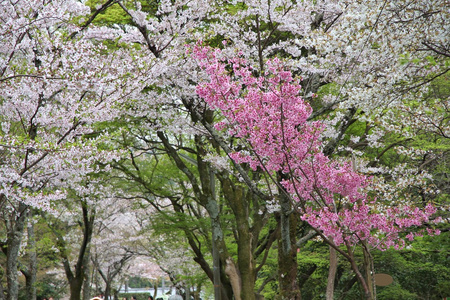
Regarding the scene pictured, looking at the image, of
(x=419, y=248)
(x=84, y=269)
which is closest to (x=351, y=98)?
(x=419, y=248)

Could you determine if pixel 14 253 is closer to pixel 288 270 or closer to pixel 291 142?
pixel 288 270

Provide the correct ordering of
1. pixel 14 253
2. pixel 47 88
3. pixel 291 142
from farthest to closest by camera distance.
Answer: pixel 14 253
pixel 47 88
pixel 291 142

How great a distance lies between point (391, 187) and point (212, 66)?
5.80m

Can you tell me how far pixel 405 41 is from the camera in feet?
16.9

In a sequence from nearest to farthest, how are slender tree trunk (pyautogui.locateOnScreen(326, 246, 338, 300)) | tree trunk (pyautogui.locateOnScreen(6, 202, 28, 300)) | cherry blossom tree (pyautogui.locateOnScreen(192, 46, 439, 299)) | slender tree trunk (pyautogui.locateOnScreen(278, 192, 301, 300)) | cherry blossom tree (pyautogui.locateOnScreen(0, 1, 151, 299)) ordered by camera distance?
cherry blossom tree (pyautogui.locateOnScreen(192, 46, 439, 299))
cherry blossom tree (pyautogui.locateOnScreen(0, 1, 151, 299))
slender tree trunk (pyautogui.locateOnScreen(278, 192, 301, 300))
slender tree trunk (pyautogui.locateOnScreen(326, 246, 338, 300))
tree trunk (pyautogui.locateOnScreen(6, 202, 28, 300))

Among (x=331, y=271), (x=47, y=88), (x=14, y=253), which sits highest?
(x=47, y=88)

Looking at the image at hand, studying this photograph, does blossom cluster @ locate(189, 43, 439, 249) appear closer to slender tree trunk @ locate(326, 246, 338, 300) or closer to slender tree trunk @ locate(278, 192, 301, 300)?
slender tree trunk @ locate(278, 192, 301, 300)

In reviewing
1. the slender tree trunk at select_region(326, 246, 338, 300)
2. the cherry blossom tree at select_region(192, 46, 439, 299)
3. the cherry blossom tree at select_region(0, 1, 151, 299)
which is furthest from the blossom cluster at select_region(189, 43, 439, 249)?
the cherry blossom tree at select_region(0, 1, 151, 299)

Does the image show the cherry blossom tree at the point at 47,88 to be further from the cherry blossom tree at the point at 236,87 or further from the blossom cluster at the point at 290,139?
the blossom cluster at the point at 290,139

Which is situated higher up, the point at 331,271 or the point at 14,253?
the point at 14,253

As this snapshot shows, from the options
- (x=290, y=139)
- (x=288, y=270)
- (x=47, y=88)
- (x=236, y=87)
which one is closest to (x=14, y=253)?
(x=47, y=88)

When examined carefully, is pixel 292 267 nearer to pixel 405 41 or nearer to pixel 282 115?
pixel 282 115

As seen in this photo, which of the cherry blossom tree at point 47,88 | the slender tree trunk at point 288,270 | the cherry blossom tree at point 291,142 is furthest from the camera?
the slender tree trunk at point 288,270

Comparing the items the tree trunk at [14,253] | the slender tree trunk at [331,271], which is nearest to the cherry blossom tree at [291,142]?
the slender tree trunk at [331,271]
